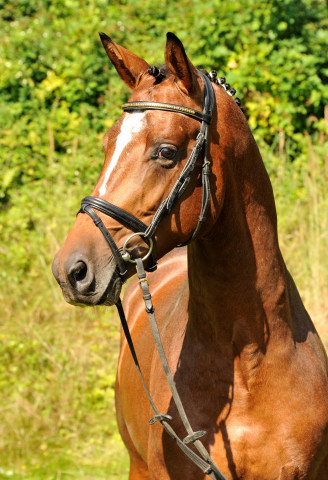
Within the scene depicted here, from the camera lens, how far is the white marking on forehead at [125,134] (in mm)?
2211

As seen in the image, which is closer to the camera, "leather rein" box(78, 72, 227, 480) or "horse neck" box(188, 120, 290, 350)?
"leather rein" box(78, 72, 227, 480)

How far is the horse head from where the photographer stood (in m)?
2.14

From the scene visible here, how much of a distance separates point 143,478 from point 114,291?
6.72ft

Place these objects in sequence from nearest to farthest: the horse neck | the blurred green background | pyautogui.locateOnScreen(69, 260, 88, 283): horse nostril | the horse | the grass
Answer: pyautogui.locateOnScreen(69, 260, 88, 283): horse nostril → the horse → the horse neck → the grass → the blurred green background

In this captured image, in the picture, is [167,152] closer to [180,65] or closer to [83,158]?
[180,65]

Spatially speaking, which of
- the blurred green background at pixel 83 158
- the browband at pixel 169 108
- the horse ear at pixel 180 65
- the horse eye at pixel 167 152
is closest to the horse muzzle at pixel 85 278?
the horse eye at pixel 167 152

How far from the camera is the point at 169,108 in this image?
2.25m

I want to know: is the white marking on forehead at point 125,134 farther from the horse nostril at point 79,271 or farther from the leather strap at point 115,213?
the horse nostril at point 79,271

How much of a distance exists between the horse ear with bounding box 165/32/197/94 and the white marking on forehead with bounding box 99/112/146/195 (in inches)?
8.0

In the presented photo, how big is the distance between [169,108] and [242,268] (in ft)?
2.15

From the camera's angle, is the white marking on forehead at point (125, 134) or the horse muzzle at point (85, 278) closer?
the horse muzzle at point (85, 278)

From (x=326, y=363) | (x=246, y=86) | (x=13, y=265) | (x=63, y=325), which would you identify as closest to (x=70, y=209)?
(x=13, y=265)

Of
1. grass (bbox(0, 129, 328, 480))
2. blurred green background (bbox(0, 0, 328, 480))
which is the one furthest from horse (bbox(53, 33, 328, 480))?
blurred green background (bbox(0, 0, 328, 480))

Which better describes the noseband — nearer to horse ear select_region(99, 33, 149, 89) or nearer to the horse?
the horse
